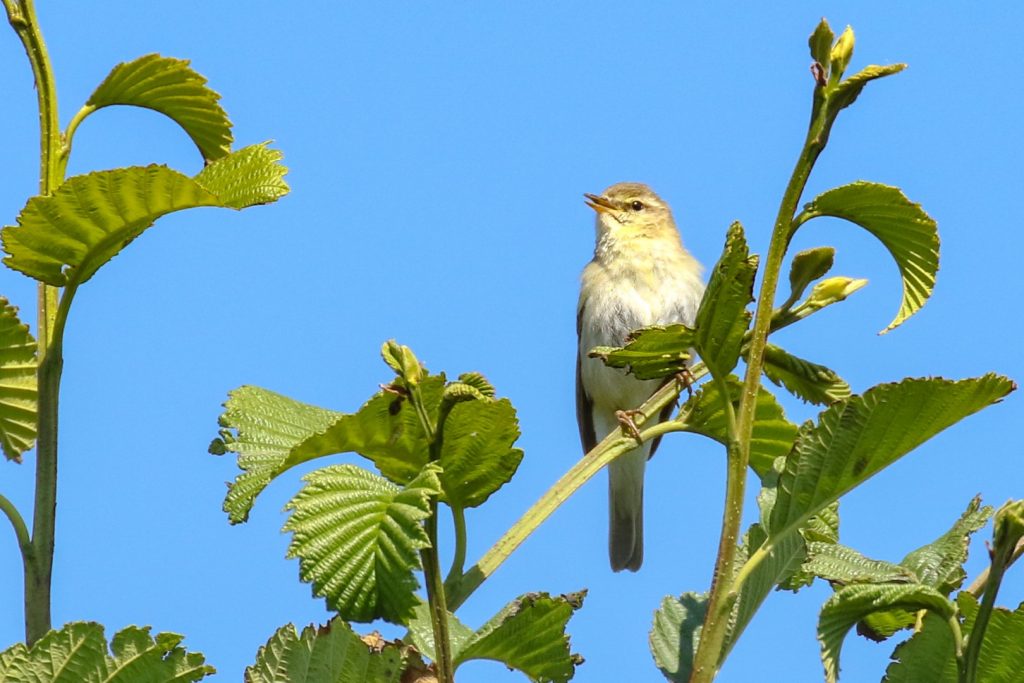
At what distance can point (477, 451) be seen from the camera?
1.45 metres

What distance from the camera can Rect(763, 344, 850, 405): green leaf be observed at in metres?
1.53

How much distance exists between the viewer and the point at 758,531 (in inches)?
61.1

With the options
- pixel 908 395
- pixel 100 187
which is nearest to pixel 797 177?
pixel 908 395

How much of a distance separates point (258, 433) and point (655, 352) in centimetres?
47

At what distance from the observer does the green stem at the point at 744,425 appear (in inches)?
47.9

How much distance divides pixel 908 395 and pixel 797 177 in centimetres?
28

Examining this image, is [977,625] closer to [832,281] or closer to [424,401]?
[832,281]

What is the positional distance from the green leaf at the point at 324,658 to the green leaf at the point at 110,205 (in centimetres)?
45

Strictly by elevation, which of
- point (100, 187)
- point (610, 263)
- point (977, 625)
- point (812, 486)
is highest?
point (610, 263)

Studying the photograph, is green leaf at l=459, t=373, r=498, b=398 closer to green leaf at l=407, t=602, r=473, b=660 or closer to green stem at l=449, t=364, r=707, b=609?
green stem at l=449, t=364, r=707, b=609

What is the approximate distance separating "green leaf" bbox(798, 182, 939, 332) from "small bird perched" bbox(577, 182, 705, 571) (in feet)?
17.0

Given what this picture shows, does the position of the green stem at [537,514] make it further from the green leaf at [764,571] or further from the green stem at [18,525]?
the green stem at [18,525]

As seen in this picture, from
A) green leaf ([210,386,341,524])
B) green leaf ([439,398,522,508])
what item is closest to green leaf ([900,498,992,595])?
green leaf ([439,398,522,508])

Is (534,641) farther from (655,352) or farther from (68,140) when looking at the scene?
(68,140)
